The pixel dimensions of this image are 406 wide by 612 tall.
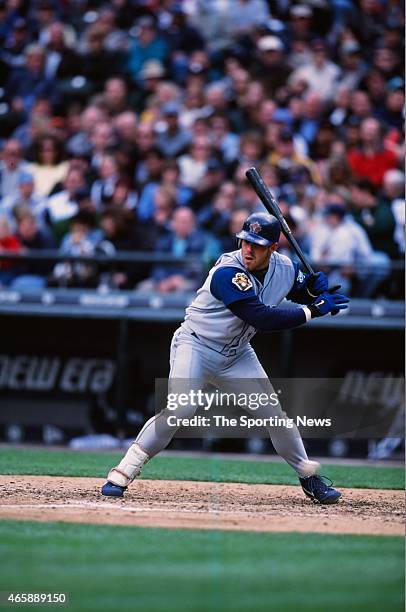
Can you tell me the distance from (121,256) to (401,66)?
3.70 meters

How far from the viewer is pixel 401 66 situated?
37.7ft

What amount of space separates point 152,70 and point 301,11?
176 cm

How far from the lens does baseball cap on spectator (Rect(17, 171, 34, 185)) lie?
35.2 feet

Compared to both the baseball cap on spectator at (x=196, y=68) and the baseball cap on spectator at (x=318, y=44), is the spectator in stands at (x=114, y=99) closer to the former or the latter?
the baseball cap on spectator at (x=196, y=68)

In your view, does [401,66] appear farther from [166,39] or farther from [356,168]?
[166,39]

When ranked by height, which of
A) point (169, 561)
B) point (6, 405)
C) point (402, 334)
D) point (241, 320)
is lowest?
point (6, 405)

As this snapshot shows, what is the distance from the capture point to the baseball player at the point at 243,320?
5.82 m

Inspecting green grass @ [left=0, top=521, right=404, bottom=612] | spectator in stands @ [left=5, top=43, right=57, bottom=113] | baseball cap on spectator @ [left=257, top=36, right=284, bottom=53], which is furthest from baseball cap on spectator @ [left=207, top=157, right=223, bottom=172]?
green grass @ [left=0, top=521, right=404, bottom=612]

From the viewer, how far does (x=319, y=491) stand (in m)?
6.28

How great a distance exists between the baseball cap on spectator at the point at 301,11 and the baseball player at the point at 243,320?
6718 mm

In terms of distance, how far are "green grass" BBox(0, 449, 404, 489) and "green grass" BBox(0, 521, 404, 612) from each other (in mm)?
2066

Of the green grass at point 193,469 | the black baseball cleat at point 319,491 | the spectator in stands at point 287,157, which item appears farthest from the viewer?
the spectator in stands at point 287,157

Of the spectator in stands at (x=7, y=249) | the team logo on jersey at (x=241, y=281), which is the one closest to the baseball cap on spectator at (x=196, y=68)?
the spectator in stands at (x=7, y=249)

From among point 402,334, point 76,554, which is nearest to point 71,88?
point 402,334
